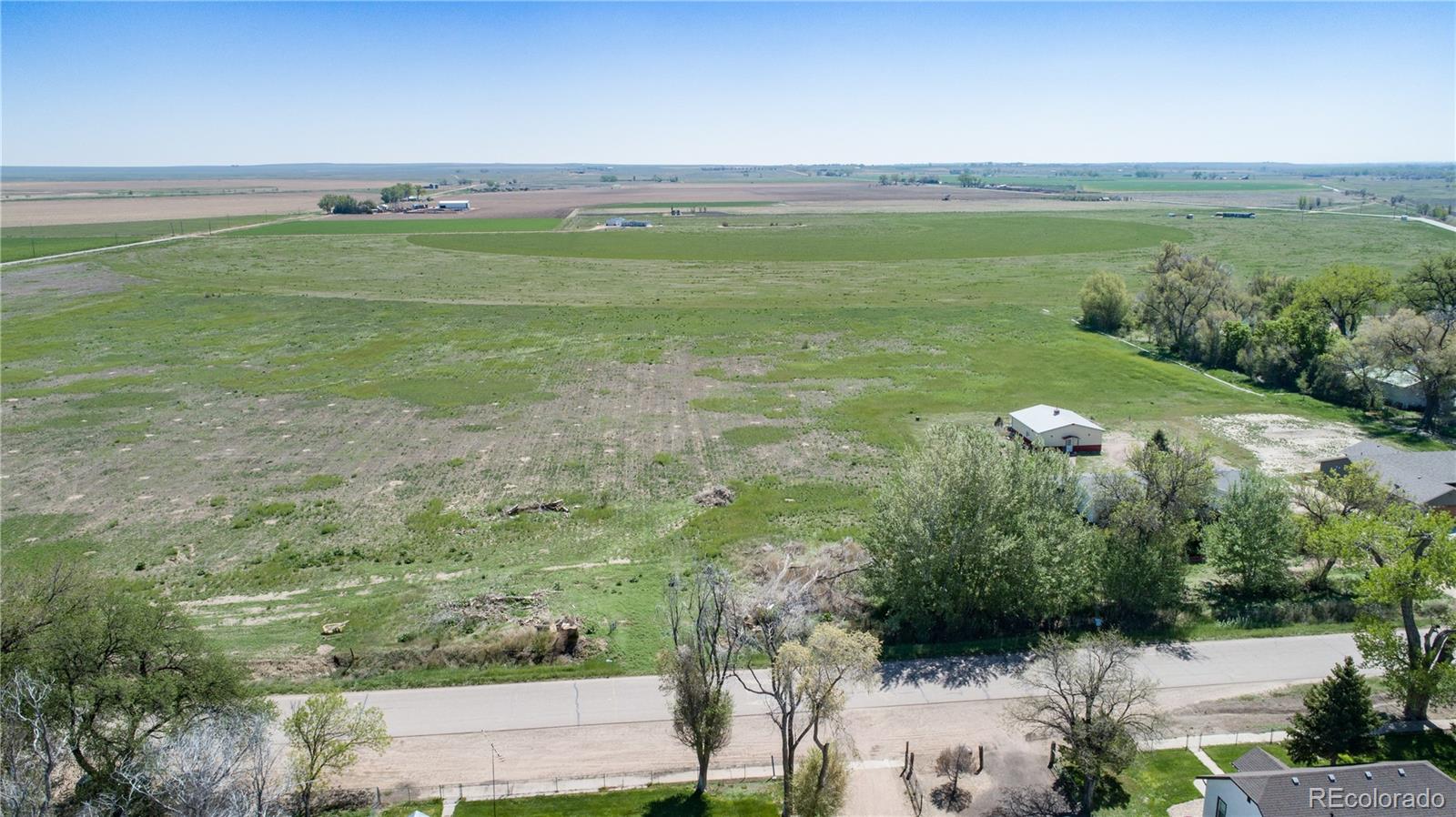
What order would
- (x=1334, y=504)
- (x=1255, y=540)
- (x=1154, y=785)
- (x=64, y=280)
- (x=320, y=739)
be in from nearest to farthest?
(x=320, y=739) < (x=1154, y=785) < (x=1255, y=540) < (x=1334, y=504) < (x=64, y=280)

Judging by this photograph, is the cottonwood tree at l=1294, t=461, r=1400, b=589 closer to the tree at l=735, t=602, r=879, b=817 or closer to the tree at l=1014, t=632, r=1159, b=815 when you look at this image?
the tree at l=1014, t=632, r=1159, b=815

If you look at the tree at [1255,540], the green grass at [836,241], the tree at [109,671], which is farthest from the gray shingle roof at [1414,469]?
the green grass at [836,241]

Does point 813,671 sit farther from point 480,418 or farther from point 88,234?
point 88,234

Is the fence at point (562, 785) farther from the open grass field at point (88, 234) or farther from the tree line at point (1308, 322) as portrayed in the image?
the open grass field at point (88, 234)

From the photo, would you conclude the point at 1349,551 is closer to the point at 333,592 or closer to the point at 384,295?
the point at 333,592

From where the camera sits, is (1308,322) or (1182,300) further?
(1182,300)

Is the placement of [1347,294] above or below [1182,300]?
above

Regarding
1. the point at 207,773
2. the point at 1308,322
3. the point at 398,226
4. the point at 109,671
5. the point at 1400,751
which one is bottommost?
the point at 1400,751

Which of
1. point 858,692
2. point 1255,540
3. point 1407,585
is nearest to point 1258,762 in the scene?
point 1407,585
